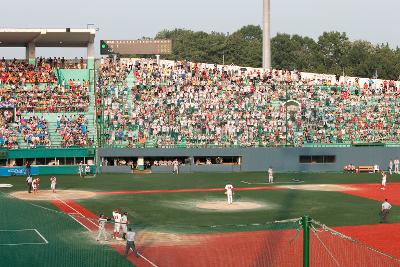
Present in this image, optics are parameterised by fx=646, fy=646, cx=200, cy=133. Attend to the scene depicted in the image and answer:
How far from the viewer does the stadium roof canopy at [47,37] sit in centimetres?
6575

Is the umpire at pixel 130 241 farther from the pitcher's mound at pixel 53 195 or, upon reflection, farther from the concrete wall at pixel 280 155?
the concrete wall at pixel 280 155

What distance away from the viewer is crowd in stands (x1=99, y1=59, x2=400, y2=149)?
66.7 meters

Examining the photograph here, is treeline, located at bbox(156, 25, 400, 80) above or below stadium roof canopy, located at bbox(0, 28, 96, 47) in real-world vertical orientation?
above

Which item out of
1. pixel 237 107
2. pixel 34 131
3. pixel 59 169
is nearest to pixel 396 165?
pixel 237 107

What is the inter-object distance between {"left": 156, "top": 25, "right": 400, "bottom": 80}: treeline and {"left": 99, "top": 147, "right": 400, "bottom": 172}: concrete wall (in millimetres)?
62491

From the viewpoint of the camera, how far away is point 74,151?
61812 millimetres

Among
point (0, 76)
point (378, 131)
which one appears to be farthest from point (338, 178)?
point (0, 76)

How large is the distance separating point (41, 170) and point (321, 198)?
28348 mm

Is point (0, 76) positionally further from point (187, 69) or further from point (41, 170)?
point (187, 69)

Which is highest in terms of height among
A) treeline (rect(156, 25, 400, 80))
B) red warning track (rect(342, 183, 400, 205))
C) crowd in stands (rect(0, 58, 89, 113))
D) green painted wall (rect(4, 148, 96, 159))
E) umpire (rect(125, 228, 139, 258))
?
treeline (rect(156, 25, 400, 80))

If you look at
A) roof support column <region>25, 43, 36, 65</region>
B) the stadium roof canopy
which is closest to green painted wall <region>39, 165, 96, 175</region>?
the stadium roof canopy

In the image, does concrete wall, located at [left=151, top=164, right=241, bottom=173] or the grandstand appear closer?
the grandstand

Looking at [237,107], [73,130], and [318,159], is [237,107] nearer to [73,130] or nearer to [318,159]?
[318,159]

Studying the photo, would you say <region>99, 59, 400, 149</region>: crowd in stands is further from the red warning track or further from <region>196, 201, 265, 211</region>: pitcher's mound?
<region>196, 201, 265, 211</region>: pitcher's mound
